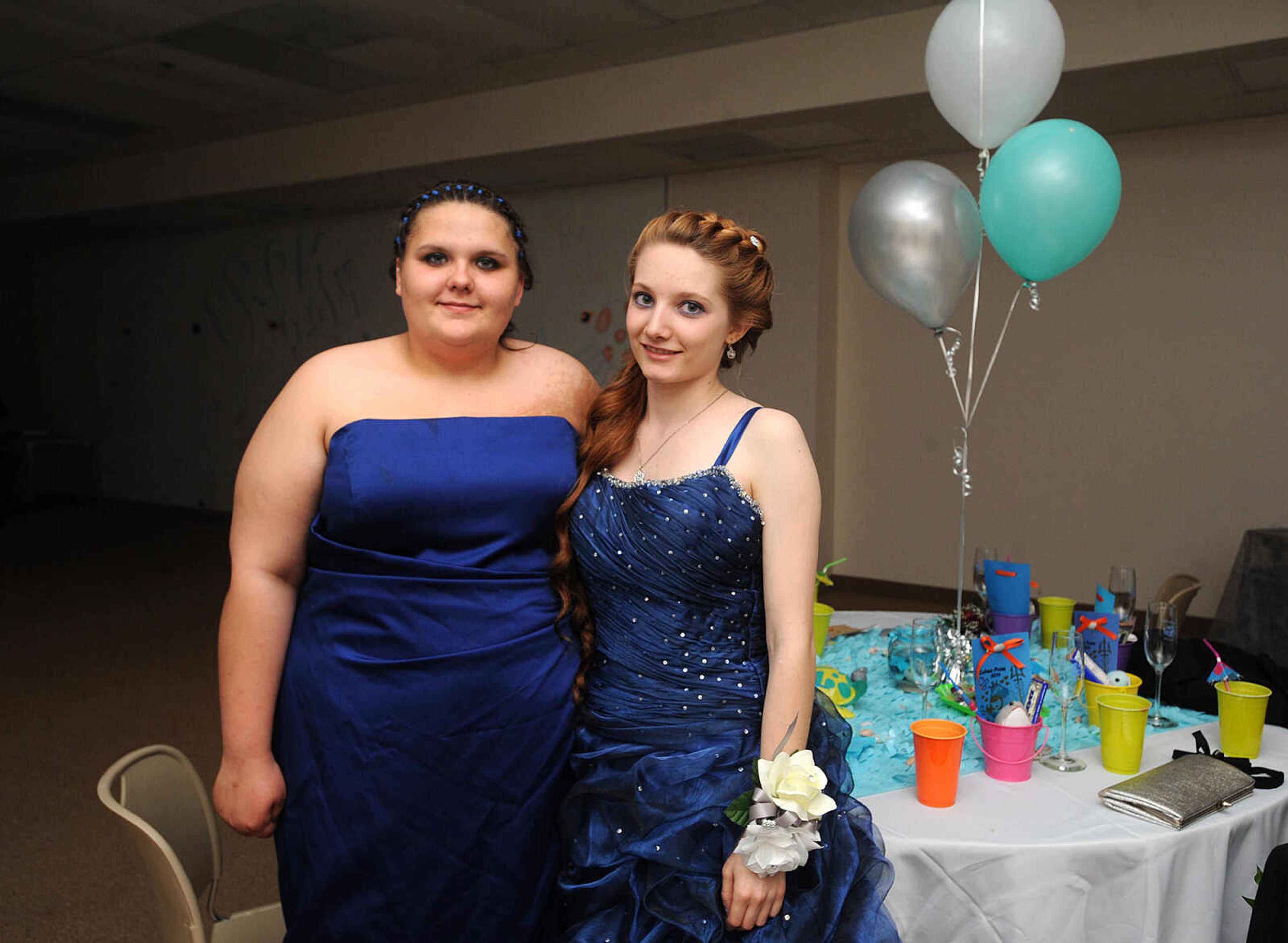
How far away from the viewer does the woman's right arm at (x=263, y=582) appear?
61.9 inches

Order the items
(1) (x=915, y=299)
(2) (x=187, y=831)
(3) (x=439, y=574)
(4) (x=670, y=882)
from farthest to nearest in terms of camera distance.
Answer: (1) (x=915, y=299)
(2) (x=187, y=831)
(3) (x=439, y=574)
(4) (x=670, y=882)

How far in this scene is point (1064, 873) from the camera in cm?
149

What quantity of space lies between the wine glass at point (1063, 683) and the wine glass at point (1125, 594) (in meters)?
0.61

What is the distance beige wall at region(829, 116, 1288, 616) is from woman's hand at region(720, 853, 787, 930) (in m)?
5.06

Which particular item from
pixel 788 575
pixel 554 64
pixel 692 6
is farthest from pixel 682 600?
pixel 554 64

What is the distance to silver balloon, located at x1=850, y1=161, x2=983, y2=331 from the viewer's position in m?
2.55

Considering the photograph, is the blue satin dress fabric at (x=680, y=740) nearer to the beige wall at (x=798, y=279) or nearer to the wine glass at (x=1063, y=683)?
the wine glass at (x=1063, y=683)

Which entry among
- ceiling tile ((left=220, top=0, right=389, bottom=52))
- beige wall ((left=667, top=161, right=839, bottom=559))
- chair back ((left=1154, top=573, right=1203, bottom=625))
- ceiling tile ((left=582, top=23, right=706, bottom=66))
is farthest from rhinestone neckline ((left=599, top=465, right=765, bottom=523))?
beige wall ((left=667, top=161, right=839, bottom=559))

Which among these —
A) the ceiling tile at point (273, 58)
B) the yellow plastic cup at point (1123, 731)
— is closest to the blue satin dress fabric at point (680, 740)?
the yellow plastic cup at point (1123, 731)

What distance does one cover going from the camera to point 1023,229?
98.7 inches

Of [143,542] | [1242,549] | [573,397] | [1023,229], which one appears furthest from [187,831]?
[143,542]

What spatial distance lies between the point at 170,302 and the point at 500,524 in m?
10.3

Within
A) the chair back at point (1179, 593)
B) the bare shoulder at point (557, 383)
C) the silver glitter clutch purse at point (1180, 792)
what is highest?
the bare shoulder at point (557, 383)

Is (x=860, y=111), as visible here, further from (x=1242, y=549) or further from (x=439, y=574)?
(x=439, y=574)
